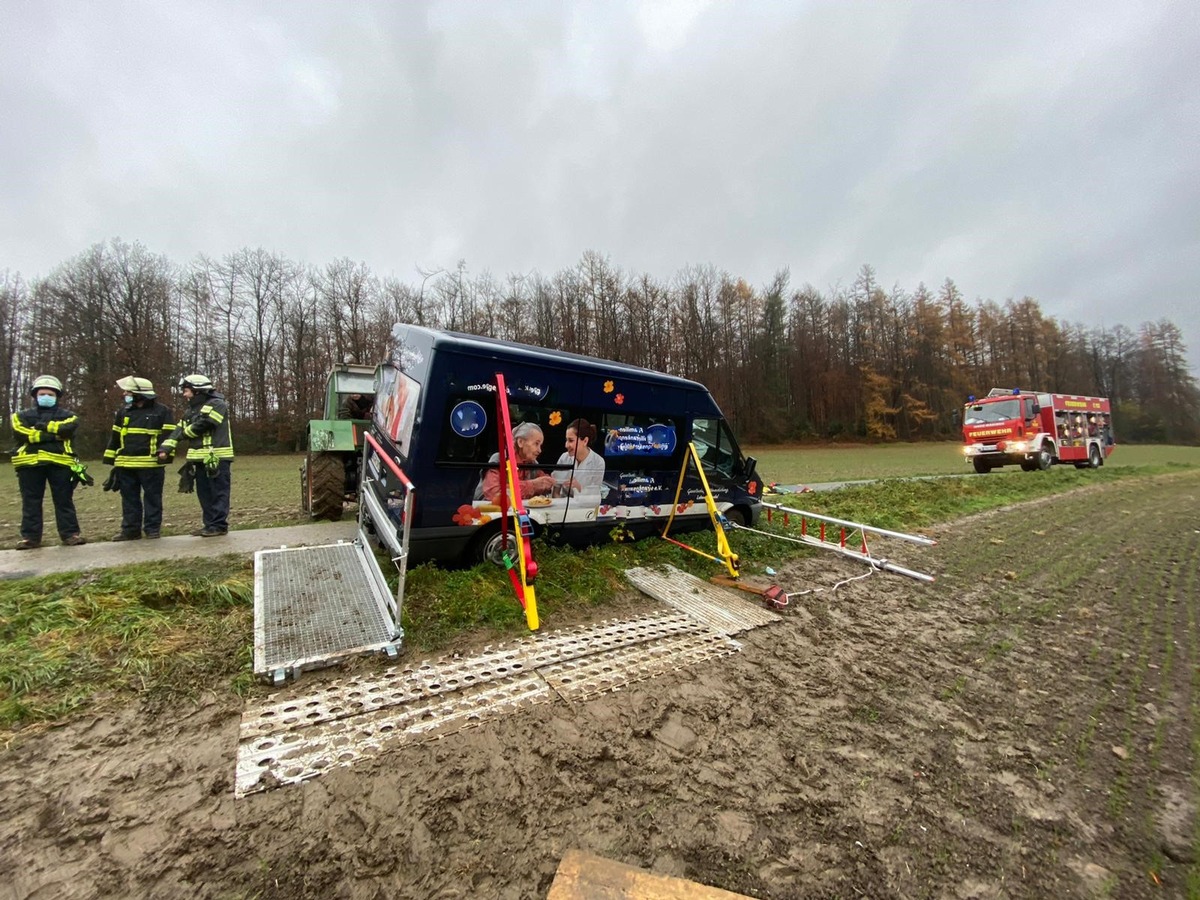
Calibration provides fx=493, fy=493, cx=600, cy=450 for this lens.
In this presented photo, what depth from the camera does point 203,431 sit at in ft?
19.7

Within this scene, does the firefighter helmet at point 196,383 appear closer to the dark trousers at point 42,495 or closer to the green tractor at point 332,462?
the green tractor at point 332,462

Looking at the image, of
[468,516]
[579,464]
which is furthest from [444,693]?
[579,464]

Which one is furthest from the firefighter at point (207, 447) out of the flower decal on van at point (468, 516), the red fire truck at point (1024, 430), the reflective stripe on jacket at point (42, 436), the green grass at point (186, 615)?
the red fire truck at point (1024, 430)

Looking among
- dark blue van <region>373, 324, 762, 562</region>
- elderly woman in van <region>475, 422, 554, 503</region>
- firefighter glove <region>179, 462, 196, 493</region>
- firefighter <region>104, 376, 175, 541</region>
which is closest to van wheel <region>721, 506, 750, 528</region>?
dark blue van <region>373, 324, 762, 562</region>

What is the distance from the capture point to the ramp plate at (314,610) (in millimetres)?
3174

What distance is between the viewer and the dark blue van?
4691mm

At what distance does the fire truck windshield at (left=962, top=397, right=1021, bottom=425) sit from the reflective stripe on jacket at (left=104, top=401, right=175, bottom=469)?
23.3 m

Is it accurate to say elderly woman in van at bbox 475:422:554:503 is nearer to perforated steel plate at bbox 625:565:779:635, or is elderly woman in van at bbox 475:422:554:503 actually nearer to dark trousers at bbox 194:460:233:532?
perforated steel plate at bbox 625:565:779:635

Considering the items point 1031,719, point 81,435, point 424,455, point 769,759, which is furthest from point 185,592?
point 81,435

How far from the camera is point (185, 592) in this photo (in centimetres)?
398

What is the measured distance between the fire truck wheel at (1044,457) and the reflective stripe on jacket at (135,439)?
2429 centimetres

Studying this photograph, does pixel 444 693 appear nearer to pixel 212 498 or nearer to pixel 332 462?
pixel 212 498

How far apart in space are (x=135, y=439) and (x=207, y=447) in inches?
27.0

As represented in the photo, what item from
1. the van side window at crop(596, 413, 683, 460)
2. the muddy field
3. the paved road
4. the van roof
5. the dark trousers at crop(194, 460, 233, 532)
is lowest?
the muddy field
